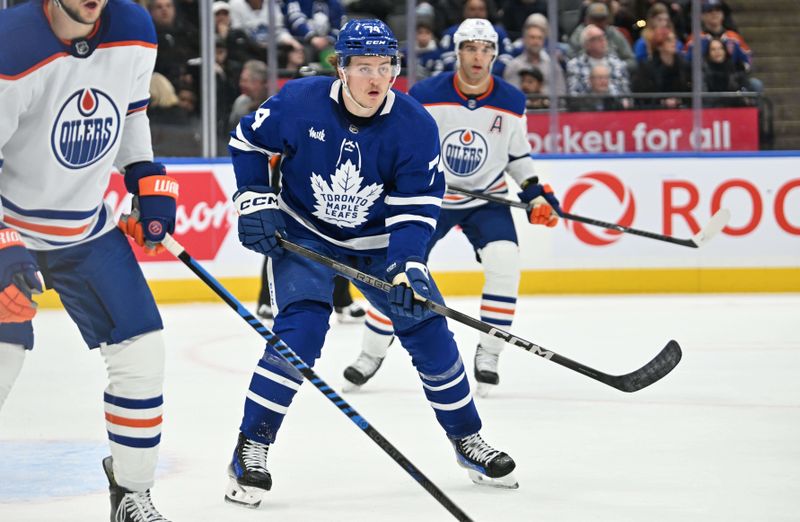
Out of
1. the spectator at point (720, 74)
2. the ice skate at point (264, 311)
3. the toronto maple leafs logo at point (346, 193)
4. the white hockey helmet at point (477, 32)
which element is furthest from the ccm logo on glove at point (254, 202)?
the spectator at point (720, 74)

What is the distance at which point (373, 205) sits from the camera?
3055 millimetres

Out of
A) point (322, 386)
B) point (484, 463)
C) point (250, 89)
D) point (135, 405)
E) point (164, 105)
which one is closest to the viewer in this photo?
point (135, 405)

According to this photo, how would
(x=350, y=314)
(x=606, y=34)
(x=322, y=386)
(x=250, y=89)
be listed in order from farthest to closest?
(x=606, y=34)
(x=250, y=89)
(x=350, y=314)
(x=322, y=386)

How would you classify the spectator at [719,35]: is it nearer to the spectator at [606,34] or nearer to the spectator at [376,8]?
the spectator at [606,34]

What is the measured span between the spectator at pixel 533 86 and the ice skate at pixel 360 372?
3.12 metres

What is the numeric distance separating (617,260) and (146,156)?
4807 millimetres

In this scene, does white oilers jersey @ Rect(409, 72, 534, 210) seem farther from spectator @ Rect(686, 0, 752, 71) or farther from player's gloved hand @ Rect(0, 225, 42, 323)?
spectator @ Rect(686, 0, 752, 71)

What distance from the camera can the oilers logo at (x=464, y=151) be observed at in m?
4.57

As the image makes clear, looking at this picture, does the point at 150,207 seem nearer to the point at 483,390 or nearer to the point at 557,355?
the point at 557,355

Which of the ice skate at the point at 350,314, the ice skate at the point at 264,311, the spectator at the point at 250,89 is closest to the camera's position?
the ice skate at the point at 264,311

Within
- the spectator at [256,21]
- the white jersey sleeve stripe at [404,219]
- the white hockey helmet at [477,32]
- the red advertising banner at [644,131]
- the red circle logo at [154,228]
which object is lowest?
the white jersey sleeve stripe at [404,219]

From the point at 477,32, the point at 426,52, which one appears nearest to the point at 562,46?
the point at 426,52

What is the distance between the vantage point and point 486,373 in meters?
4.36

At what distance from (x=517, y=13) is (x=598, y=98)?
65 centimetres
